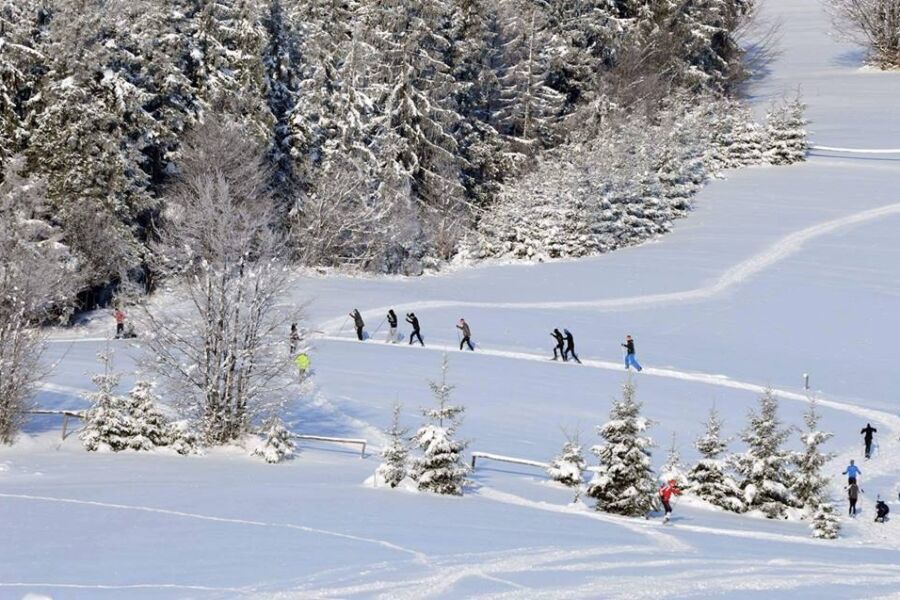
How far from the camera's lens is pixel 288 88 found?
5325cm

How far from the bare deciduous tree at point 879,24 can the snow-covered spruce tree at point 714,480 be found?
225 feet

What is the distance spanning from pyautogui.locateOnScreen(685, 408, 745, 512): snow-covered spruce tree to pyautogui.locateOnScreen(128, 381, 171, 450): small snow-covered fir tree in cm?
1044

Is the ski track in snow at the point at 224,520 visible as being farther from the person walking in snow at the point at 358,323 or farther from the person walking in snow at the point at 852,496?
the person walking in snow at the point at 358,323

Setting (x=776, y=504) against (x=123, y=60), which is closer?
(x=776, y=504)

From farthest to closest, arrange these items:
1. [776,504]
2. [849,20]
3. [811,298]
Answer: [849,20], [811,298], [776,504]

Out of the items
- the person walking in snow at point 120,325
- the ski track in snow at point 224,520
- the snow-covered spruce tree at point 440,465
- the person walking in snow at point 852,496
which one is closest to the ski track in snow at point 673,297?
the person walking in snow at point 120,325

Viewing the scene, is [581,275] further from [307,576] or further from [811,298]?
[307,576]

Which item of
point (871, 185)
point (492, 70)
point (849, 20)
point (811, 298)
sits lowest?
point (811, 298)

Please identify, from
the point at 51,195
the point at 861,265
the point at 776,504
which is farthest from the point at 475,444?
the point at 861,265

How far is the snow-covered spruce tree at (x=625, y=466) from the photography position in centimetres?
1948

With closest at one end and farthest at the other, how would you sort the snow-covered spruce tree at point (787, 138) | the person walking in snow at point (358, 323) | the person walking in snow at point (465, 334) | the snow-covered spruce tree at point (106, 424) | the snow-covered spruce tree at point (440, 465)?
the snow-covered spruce tree at point (440, 465) → the snow-covered spruce tree at point (106, 424) → the person walking in snow at point (465, 334) → the person walking in snow at point (358, 323) → the snow-covered spruce tree at point (787, 138)

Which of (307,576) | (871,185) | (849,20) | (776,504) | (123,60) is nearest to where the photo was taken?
(307,576)

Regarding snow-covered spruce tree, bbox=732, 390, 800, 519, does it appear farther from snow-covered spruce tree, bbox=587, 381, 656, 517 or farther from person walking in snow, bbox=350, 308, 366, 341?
person walking in snow, bbox=350, 308, 366, 341

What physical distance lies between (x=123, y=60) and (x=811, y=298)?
28.0 metres
